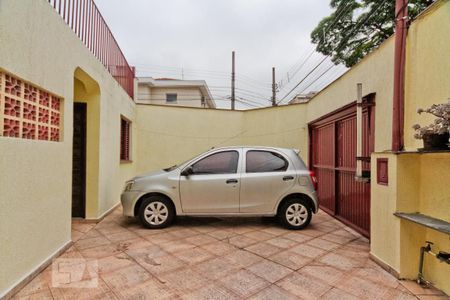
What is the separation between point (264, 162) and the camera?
475cm

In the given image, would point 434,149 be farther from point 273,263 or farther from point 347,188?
point 347,188

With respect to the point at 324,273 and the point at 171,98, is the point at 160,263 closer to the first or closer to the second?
the point at 324,273

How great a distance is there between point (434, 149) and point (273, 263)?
215 centimetres

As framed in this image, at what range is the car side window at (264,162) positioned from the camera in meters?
4.68

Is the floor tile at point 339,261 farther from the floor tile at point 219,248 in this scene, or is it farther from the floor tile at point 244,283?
the floor tile at point 219,248

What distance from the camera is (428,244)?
8.65ft

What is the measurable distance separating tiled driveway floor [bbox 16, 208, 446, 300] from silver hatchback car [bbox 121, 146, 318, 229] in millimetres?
316

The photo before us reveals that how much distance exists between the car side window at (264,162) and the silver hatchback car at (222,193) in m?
0.02

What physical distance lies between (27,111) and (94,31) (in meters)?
2.73

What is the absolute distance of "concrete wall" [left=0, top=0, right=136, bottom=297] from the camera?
7.48ft

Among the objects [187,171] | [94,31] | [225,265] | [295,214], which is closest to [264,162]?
[295,214]

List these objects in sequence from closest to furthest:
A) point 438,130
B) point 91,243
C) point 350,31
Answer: point 438,130, point 91,243, point 350,31

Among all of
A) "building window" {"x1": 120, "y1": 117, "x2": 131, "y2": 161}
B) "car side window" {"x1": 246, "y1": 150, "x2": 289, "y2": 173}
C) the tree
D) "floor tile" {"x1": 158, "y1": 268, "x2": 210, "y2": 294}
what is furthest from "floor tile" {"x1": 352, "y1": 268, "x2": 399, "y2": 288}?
the tree

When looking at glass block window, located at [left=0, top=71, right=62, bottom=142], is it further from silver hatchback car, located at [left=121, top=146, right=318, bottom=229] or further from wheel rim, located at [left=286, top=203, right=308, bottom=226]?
wheel rim, located at [left=286, top=203, right=308, bottom=226]
